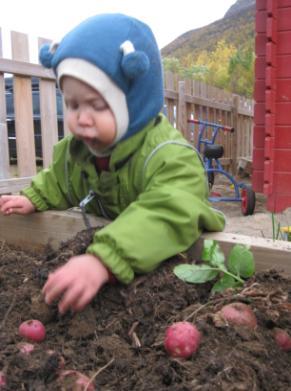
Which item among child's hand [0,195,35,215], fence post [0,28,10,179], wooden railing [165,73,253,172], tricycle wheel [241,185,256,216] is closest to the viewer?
child's hand [0,195,35,215]

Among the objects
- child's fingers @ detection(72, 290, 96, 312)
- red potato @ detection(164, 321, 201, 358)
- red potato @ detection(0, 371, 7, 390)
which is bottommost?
red potato @ detection(0, 371, 7, 390)

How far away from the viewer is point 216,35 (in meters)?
25.7

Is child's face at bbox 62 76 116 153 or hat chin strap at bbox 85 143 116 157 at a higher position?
child's face at bbox 62 76 116 153

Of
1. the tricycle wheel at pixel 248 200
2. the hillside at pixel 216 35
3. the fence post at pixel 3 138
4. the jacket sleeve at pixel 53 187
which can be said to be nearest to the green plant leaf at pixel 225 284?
the jacket sleeve at pixel 53 187

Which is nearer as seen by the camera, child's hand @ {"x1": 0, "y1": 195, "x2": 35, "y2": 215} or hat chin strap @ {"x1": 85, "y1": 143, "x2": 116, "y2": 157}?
hat chin strap @ {"x1": 85, "y1": 143, "x2": 116, "y2": 157}

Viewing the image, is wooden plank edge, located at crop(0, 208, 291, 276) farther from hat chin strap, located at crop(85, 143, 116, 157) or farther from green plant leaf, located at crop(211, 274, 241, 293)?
hat chin strap, located at crop(85, 143, 116, 157)

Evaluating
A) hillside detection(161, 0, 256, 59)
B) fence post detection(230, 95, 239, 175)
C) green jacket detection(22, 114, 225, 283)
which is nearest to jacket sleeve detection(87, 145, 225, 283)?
green jacket detection(22, 114, 225, 283)

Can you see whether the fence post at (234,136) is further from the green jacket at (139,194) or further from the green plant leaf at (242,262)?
the green plant leaf at (242,262)

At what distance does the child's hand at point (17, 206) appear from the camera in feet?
6.01

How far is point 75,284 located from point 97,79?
613mm

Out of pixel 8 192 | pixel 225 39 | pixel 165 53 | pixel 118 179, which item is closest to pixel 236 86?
pixel 225 39

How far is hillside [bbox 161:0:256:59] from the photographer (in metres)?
23.3

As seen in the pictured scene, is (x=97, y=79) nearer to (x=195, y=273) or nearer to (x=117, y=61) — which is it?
(x=117, y=61)

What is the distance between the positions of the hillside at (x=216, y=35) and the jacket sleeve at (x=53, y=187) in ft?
67.9
